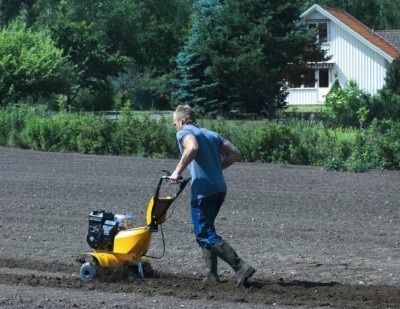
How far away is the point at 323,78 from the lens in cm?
6844

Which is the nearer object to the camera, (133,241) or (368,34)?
(133,241)

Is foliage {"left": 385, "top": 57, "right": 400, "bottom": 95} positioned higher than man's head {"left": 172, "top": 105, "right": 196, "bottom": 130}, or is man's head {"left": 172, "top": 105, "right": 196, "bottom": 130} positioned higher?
foliage {"left": 385, "top": 57, "right": 400, "bottom": 95}

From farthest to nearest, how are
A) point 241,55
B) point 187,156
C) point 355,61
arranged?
point 355,61
point 241,55
point 187,156

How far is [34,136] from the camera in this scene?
29688 millimetres

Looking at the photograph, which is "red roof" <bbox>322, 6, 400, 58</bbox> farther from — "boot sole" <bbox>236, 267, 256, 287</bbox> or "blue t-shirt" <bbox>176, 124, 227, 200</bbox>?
"boot sole" <bbox>236, 267, 256, 287</bbox>

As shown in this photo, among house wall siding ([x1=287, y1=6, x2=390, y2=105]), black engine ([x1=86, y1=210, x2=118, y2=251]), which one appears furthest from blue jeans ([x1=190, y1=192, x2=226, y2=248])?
house wall siding ([x1=287, y1=6, x2=390, y2=105])

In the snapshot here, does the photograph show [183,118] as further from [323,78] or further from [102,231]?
[323,78]

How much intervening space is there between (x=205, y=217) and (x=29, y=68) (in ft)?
114

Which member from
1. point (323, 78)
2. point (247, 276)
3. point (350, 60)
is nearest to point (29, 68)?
point (350, 60)

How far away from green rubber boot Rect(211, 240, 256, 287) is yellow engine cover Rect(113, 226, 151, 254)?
0.74 meters

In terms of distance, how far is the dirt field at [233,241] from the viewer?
946cm

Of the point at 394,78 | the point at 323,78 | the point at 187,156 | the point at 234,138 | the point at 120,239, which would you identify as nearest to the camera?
the point at 187,156

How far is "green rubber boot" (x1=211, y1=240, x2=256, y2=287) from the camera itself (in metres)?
9.79

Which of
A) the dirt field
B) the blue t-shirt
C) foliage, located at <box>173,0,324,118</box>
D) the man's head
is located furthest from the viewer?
foliage, located at <box>173,0,324,118</box>
